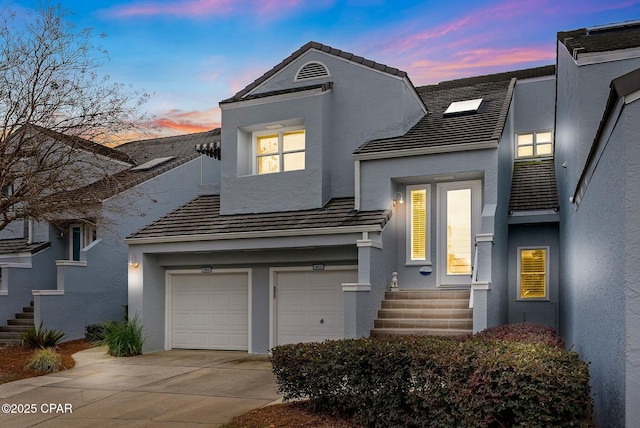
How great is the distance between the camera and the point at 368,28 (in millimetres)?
16219

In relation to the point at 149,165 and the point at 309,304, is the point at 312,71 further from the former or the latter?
the point at 149,165

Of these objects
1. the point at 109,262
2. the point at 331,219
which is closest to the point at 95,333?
the point at 109,262

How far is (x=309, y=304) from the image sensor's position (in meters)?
14.6

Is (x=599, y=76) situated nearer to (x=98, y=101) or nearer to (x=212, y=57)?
(x=98, y=101)

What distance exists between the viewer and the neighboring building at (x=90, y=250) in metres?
16.5

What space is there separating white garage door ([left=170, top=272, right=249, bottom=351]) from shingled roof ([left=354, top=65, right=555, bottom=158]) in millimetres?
5043

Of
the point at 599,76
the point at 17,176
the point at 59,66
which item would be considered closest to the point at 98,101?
the point at 59,66

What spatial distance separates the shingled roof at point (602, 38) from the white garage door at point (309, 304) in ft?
22.9

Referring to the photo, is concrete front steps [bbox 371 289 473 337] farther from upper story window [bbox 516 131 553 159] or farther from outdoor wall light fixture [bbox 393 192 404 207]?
upper story window [bbox 516 131 553 159]

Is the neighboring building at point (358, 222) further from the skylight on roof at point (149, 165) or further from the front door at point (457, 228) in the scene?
the skylight on roof at point (149, 165)

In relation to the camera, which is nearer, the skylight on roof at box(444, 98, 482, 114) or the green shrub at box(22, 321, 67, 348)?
the green shrub at box(22, 321, 67, 348)

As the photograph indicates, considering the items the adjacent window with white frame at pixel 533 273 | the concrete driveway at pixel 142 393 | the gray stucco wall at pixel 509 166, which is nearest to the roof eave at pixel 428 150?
the gray stucco wall at pixel 509 166

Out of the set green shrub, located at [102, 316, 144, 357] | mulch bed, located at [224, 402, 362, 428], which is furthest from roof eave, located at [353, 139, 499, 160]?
mulch bed, located at [224, 402, 362, 428]

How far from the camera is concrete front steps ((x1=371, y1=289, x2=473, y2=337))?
1218 centimetres
